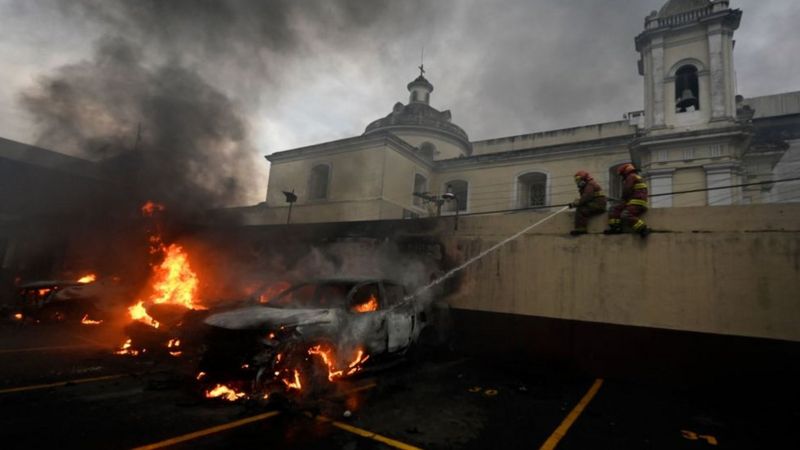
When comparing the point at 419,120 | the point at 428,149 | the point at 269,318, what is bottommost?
the point at 269,318

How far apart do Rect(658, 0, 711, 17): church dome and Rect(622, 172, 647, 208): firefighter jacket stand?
1490 cm

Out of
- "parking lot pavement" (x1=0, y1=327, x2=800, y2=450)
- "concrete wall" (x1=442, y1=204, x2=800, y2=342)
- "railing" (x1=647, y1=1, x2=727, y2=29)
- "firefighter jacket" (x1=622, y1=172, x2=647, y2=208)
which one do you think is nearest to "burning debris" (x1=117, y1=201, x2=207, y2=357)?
"parking lot pavement" (x1=0, y1=327, x2=800, y2=450)

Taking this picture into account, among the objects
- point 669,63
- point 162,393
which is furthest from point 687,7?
point 162,393

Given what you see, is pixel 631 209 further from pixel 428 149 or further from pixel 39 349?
pixel 428 149

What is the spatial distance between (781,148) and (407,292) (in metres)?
19.6

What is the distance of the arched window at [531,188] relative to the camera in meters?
22.2

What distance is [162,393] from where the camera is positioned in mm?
5070

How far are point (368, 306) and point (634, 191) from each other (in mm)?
5548

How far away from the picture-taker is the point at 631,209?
7352 mm

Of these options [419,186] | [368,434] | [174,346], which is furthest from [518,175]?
[368,434]

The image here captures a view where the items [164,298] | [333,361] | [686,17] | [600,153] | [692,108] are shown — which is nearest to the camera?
[333,361]

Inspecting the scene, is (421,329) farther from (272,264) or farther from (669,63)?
(669,63)

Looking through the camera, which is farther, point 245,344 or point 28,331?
point 28,331

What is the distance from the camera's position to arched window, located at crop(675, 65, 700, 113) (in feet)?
54.0
